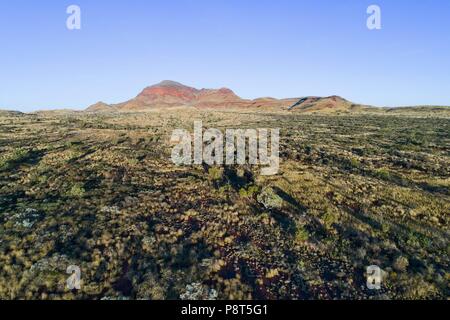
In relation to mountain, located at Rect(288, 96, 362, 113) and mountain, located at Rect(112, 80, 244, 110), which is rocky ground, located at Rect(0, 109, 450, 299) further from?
mountain, located at Rect(112, 80, 244, 110)

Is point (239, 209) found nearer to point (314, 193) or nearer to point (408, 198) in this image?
point (314, 193)

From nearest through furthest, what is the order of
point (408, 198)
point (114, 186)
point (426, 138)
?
point (408, 198), point (114, 186), point (426, 138)

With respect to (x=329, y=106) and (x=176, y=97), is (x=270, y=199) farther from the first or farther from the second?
(x=176, y=97)

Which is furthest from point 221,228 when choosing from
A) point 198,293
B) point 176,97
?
point 176,97

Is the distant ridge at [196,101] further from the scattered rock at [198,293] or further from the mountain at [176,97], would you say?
the scattered rock at [198,293]

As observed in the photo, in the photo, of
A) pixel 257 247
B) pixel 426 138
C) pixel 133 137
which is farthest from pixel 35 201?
pixel 426 138

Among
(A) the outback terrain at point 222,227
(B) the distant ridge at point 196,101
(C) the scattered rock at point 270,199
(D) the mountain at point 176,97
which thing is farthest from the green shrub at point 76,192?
(D) the mountain at point 176,97

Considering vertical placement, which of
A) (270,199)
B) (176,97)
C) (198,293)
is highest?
(176,97)
